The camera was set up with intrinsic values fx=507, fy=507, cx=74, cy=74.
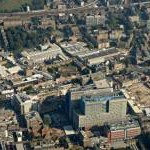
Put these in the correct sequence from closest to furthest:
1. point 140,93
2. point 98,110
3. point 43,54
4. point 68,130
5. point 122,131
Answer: point 122,131
point 98,110
point 68,130
point 140,93
point 43,54

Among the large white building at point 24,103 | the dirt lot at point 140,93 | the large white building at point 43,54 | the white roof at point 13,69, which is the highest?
the large white building at point 43,54

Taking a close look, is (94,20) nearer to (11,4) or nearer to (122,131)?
(11,4)

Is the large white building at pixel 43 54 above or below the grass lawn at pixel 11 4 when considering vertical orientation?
below

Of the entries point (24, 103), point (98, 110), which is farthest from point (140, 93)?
point (24, 103)

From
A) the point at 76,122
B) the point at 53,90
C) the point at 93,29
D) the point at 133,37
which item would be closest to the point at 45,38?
the point at 93,29

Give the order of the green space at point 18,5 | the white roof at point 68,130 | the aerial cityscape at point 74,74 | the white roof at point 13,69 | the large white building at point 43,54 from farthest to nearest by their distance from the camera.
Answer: the green space at point 18,5
the large white building at point 43,54
the white roof at point 13,69
the white roof at point 68,130
the aerial cityscape at point 74,74

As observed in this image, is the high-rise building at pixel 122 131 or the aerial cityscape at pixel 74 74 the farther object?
the aerial cityscape at pixel 74 74

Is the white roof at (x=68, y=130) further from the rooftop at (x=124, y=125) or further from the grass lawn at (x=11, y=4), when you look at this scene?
the grass lawn at (x=11, y=4)

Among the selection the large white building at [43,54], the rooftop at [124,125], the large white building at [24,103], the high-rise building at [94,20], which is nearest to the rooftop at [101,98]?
the rooftop at [124,125]
